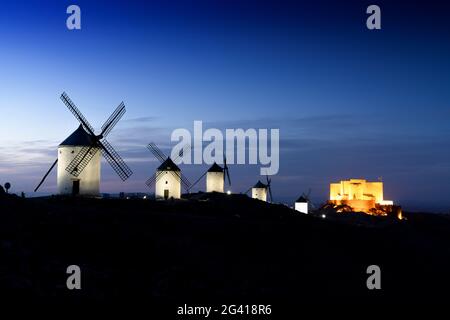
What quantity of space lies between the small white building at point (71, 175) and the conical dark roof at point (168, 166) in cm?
1021

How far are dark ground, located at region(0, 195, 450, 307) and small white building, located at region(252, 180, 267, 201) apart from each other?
3572 cm

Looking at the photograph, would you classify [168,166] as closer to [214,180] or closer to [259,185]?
[214,180]

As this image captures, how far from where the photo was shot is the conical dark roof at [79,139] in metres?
36.6

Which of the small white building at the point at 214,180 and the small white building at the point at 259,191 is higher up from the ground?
the small white building at the point at 214,180

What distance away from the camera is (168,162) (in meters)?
47.5

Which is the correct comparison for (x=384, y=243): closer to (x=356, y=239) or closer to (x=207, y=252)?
(x=356, y=239)

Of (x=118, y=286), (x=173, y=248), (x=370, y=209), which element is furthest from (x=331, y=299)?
(x=370, y=209)

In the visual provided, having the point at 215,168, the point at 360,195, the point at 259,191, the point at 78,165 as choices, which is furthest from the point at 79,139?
the point at 360,195

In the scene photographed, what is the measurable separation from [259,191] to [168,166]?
24.4 metres

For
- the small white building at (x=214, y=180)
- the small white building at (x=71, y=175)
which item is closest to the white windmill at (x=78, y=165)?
the small white building at (x=71, y=175)

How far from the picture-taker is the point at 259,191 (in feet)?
223

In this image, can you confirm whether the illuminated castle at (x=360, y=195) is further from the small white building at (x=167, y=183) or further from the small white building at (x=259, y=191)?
the small white building at (x=167, y=183)

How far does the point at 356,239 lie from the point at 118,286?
1891cm

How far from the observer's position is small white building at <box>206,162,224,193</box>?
57594 mm
